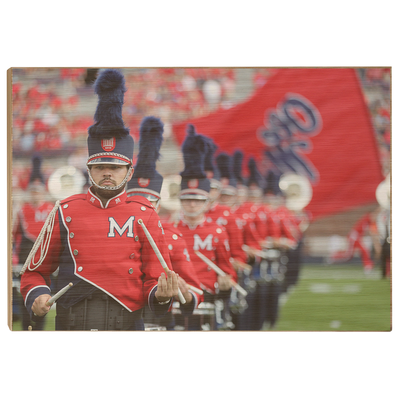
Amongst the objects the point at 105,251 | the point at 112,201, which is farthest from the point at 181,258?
the point at 112,201

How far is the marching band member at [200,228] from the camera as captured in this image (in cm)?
323

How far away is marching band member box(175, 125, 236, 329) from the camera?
3.23 meters

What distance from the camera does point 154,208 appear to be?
3229mm

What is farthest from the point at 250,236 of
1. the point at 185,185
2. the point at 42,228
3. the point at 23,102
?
the point at 23,102

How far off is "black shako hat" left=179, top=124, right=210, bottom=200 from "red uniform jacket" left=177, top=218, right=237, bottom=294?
0.76 ft

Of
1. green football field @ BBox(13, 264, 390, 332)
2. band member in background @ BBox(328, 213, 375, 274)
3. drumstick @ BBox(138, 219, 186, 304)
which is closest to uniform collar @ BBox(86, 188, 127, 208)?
drumstick @ BBox(138, 219, 186, 304)

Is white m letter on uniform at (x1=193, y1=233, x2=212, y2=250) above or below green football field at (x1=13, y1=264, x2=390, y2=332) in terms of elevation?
above

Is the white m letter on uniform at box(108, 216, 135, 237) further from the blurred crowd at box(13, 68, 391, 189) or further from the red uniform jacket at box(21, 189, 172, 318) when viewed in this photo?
the blurred crowd at box(13, 68, 391, 189)

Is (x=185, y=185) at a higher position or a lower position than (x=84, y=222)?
higher

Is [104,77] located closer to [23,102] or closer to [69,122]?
[69,122]

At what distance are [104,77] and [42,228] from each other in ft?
4.11

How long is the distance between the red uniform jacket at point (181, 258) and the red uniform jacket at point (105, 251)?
1.8 inches

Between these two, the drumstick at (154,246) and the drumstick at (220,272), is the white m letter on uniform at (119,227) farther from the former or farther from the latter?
the drumstick at (220,272)

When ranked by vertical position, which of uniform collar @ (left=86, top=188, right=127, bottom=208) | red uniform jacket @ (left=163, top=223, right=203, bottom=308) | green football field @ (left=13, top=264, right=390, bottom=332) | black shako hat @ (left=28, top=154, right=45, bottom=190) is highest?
black shako hat @ (left=28, top=154, right=45, bottom=190)
